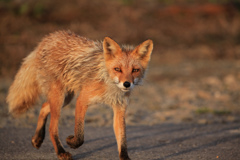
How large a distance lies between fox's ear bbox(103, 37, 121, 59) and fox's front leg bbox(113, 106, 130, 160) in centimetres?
83

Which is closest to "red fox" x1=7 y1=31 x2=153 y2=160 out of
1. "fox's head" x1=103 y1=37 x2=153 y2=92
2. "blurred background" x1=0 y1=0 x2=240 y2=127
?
"fox's head" x1=103 y1=37 x2=153 y2=92

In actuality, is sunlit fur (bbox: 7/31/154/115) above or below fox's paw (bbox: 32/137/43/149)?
above

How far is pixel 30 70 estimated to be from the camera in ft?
18.5

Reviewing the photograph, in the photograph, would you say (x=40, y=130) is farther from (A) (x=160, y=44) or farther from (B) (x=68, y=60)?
(A) (x=160, y=44)

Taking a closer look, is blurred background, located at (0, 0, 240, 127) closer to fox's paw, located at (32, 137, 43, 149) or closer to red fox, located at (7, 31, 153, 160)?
red fox, located at (7, 31, 153, 160)

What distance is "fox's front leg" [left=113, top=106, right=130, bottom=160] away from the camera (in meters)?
4.44

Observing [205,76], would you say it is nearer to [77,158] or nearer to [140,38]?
[140,38]

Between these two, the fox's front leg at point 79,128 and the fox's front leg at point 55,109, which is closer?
the fox's front leg at point 79,128

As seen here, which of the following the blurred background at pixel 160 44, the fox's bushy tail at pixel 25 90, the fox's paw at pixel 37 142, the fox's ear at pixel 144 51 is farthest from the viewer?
the blurred background at pixel 160 44

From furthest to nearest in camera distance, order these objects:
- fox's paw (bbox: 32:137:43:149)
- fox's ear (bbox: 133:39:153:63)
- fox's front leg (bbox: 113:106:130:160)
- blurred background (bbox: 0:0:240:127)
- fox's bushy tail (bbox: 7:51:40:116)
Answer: blurred background (bbox: 0:0:240:127) → fox's bushy tail (bbox: 7:51:40:116) → fox's paw (bbox: 32:137:43:149) → fox's ear (bbox: 133:39:153:63) → fox's front leg (bbox: 113:106:130:160)

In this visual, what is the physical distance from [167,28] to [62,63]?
14328mm

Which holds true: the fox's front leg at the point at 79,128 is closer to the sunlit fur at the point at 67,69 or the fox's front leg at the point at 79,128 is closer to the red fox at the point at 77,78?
the red fox at the point at 77,78

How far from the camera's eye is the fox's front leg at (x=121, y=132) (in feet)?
14.6

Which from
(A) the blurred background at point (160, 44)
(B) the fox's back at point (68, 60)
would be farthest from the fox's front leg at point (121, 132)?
(A) the blurred background at point (160, 44)
